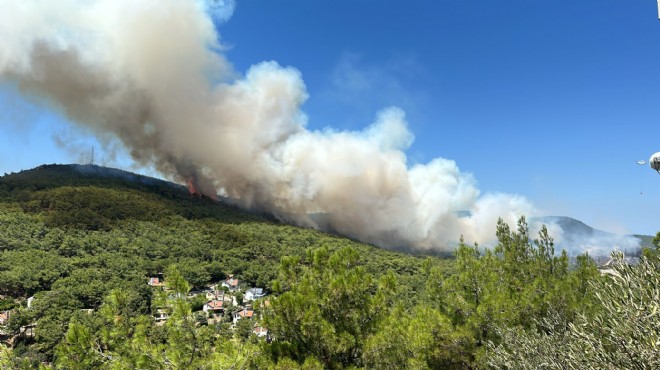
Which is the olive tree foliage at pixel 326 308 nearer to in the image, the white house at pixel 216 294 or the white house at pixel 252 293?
the white house at pixel 216 294

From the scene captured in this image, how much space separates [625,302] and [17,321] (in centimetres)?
5224

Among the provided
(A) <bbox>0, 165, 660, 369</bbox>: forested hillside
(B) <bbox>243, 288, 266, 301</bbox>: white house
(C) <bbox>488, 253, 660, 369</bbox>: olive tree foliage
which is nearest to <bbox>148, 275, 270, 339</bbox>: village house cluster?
(B) <bbox>243, 288, 266, 301</bbox>: white house

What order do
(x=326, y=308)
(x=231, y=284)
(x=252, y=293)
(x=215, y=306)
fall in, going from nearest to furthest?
1. (x=326, y=308)
2. (x=215, y=306)
3. (x=252, y=293)
4. (x=231, y=284)

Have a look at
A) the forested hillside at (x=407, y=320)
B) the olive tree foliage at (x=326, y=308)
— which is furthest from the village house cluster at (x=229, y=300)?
the olive tree foliage at (x=326, y=308)

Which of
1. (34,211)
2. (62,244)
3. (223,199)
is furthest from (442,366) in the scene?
(223,199)

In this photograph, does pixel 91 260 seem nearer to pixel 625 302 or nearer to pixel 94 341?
pixel 94 341

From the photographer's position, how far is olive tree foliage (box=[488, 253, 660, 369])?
5301 millimetres

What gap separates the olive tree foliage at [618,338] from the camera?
5.30 metres

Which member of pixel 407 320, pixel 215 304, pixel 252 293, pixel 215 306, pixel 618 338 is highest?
pixel 618 338

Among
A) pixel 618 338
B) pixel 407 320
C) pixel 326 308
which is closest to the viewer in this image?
pixel 618 338

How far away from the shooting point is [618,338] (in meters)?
5.46

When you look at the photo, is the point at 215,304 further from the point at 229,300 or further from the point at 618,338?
the point at 618,338

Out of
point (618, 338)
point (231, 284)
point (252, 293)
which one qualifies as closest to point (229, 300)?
point (252, 293)

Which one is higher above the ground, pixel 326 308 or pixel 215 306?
pixel 326 308
